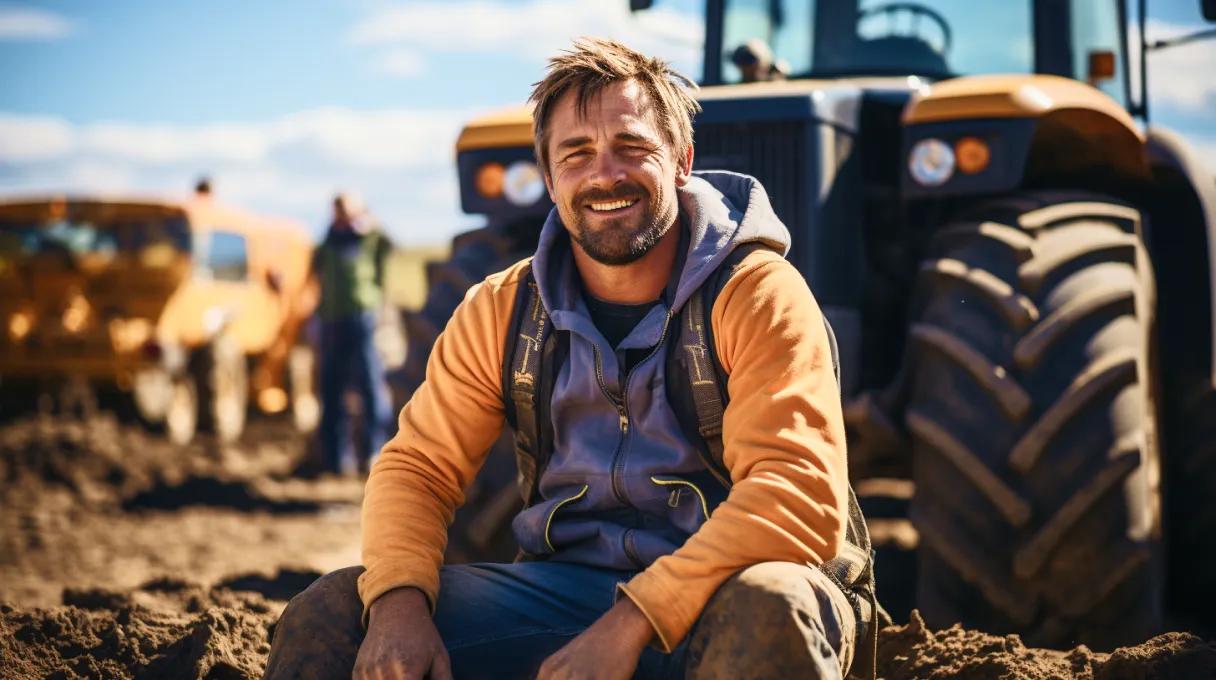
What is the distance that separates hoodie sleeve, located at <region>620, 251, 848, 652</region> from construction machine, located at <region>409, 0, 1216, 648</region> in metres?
1.19

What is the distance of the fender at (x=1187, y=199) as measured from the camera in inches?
171

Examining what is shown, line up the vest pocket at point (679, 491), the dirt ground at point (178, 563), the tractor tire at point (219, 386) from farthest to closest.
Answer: the tractor tire at point (219, 386) < the dirt ground at point (178, 563) < the vest pocket at point (679, 491)

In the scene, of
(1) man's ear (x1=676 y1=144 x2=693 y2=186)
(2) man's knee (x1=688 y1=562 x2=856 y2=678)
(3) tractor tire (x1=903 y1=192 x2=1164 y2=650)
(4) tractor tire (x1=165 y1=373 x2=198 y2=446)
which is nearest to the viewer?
(2) man's knee (x1=688 y1=562 x2=856 y2=678)

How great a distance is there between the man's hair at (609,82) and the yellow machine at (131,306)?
9232 mm

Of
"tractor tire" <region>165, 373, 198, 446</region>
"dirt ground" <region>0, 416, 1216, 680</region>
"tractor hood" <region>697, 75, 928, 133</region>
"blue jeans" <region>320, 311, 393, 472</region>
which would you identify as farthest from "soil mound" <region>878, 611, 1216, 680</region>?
"tractor tire" <region>165, 373, 198, 446</region>

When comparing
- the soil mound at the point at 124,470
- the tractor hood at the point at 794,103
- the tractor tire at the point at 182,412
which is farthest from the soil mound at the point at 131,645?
the tractor tire at the point at 182,412

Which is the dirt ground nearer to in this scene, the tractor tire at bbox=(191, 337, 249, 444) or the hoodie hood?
the tractor tire at bbox=(191, 337, 249, 444)

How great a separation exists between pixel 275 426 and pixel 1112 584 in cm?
1161

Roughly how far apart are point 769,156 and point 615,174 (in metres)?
1.67

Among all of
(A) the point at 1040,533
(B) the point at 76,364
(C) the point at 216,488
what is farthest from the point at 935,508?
(B) the point at 76,364

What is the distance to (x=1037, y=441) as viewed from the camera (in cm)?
350

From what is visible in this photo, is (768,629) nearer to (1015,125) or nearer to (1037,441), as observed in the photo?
(1037,441)

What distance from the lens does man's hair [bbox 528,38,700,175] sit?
2.83 metres

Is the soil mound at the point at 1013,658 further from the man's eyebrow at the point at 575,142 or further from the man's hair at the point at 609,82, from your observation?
the man's eyebrow at the point at 575,142
